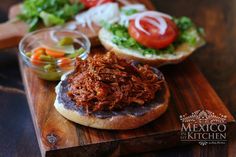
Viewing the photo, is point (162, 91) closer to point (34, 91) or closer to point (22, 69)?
point (34, 91)

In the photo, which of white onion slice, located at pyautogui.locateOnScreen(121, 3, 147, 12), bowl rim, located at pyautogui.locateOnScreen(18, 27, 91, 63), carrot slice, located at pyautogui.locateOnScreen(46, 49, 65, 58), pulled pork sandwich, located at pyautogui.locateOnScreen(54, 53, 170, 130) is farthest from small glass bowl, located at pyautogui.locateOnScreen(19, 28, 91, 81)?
white onion slice, located at pyautogui.locateOnScreen(121, 3, 147, 12)

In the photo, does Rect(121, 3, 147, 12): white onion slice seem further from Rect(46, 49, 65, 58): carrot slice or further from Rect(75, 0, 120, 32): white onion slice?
Rect(46, 49, 65, 58): carrot slice

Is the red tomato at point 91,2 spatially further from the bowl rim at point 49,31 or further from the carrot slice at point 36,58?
the carrot slice at point 36,58

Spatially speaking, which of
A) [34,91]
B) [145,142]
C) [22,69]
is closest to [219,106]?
[145,142]

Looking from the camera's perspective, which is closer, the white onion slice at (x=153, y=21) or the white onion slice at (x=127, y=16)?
the white onion slice at (x=153, y=21)

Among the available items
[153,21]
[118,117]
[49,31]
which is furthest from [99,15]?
[118,117]

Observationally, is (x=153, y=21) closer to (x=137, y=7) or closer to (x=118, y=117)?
(x=137, y=7)

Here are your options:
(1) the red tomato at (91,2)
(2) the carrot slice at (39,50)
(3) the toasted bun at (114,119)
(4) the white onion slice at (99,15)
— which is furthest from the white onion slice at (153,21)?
(3) the toasted bun at (114,119)
